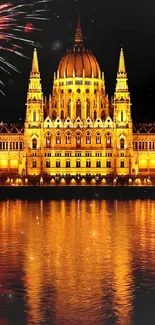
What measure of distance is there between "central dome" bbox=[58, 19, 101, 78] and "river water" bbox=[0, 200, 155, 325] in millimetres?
96737

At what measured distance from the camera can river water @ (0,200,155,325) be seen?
3195 cm

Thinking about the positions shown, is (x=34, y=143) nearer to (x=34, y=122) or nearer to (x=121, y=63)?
(x=34, y=122)

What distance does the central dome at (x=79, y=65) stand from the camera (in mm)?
163125

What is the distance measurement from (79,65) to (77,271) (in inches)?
4926

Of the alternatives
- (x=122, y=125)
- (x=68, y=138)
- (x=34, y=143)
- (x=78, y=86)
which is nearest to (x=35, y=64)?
(x=78, y=86)

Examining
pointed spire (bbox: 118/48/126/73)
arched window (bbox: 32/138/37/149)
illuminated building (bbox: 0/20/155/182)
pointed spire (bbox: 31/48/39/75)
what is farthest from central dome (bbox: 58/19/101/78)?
arched window (bbox: 32/138/37/149)

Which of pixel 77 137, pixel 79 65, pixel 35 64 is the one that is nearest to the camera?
pixel 77 137

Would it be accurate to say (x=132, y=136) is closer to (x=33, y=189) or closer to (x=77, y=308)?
(x=33, y=189)

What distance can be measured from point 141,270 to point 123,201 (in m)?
56.7

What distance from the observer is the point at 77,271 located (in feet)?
132

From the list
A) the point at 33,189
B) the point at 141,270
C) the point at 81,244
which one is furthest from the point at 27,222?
the point at 33,189

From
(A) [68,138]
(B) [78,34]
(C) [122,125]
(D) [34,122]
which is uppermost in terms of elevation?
(B) [78,34]

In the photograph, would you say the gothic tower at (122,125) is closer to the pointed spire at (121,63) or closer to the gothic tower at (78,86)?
the pointed spire at (121,63)

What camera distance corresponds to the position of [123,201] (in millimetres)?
97062
